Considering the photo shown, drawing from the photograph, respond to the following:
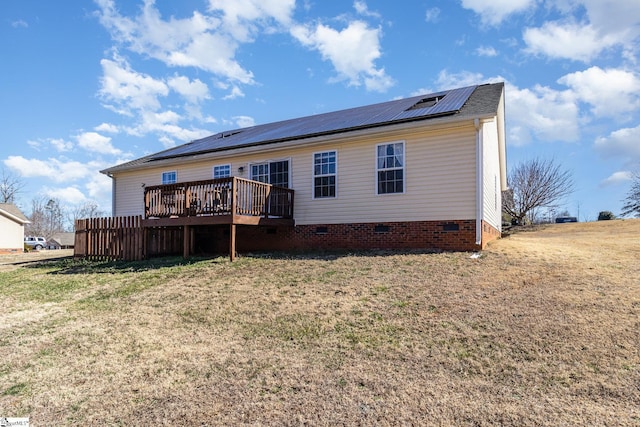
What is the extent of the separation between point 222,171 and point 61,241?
52482 millimetres

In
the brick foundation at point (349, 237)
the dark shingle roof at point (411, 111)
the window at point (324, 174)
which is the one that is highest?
the dark shingle roof at point (411, 111)

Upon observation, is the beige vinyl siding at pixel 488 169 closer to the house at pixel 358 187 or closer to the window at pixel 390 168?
the house at pixel 358 187

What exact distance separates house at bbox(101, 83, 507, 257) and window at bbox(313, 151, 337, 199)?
3 centimetres

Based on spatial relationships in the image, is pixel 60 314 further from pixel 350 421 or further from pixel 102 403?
pixel 350 421

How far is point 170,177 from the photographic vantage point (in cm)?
1628

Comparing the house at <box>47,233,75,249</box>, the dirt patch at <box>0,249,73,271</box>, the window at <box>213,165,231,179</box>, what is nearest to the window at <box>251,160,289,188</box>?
the window at <box>213,165,231,179</box>

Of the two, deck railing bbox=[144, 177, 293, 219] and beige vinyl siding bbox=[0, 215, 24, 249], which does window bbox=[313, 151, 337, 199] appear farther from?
beige vinyl siding bbox=[0, 215, 24, 249]

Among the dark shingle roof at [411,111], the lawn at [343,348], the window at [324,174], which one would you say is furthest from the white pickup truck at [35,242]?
the window at [324,174]

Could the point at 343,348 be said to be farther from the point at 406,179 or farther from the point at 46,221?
the point at 46,221

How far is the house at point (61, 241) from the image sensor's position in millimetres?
51575

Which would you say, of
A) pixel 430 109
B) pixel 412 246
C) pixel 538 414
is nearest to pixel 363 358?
pixel 538 414

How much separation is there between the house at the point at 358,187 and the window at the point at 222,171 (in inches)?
1.8

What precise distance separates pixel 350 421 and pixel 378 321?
2.30 m

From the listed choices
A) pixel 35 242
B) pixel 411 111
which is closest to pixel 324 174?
pixel 411 111
